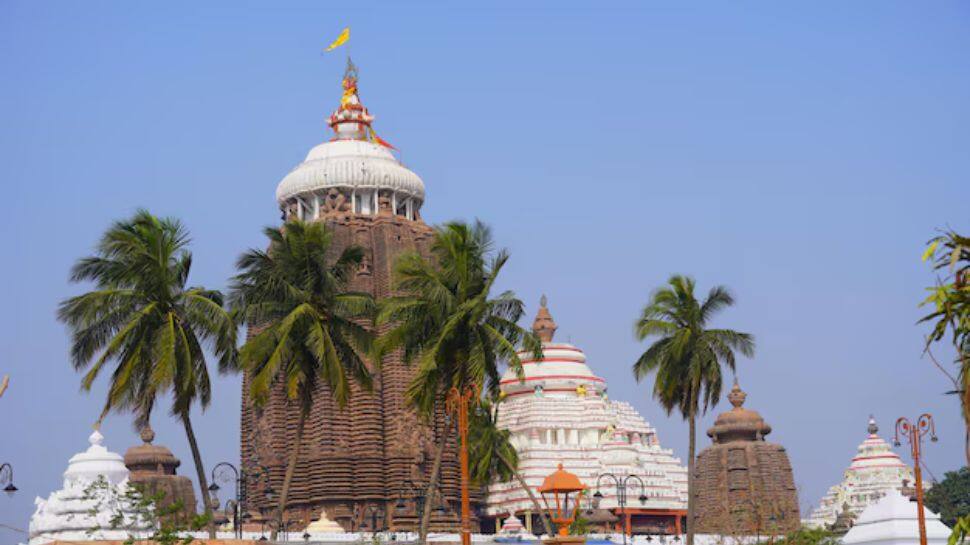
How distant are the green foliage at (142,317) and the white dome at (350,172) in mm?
48077

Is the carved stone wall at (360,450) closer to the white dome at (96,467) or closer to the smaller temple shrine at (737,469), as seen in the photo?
the white dome at (96,467)

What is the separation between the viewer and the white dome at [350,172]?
99938mm

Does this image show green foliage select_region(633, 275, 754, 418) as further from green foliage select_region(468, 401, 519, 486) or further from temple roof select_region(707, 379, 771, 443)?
temple roof select_region(707, 379, 771, 443)

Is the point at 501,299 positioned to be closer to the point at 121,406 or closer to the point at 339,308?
the point at 339,308

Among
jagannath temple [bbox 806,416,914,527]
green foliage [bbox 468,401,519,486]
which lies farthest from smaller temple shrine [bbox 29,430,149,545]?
jagannath temple [bbox 806,416,914,527]

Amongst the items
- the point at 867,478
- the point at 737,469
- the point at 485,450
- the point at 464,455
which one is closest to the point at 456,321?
the point at 464,455

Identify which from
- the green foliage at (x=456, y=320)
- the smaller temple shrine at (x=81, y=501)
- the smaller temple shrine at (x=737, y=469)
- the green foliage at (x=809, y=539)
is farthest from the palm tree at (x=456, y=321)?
the smaller temple shrine at (x=737, y=469)

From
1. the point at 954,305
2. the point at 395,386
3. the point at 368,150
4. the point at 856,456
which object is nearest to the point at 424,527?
the point at 954,305

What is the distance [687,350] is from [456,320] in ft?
45.0

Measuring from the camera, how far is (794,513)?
108 meters

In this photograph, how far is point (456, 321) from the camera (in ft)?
171

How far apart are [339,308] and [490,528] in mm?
54698

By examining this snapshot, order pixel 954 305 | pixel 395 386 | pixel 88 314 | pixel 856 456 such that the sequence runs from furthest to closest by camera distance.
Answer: pixel 856 456 → pixel 395 386 → pixel 88 314 → pixel 954 305

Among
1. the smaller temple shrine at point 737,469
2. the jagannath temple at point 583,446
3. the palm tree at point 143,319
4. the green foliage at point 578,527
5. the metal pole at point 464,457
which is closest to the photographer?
the metal pole at point 464,457
